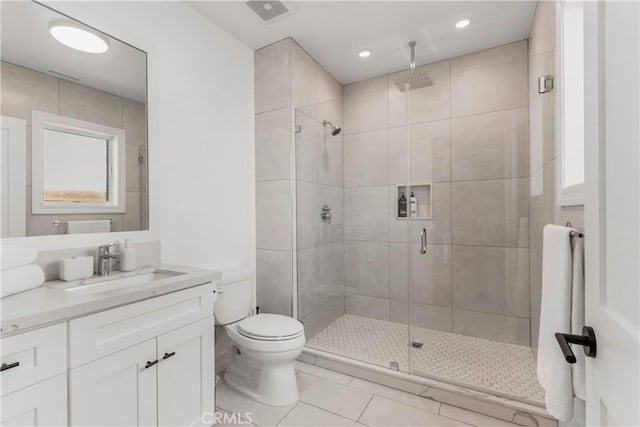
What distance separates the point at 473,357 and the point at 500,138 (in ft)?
5.58

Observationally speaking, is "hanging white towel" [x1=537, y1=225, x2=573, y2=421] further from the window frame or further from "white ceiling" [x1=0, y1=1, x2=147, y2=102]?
"white ceiling" [x1=0, y1=1, x2=147, y2=102]

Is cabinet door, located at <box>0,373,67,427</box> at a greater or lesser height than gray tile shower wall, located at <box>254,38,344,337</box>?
lesser

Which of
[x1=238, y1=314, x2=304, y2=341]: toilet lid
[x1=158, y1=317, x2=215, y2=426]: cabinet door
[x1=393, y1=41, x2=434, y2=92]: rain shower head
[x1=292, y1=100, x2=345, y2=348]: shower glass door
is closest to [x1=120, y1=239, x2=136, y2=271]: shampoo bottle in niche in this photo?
[x1=158, y1=317, x2=215, y2=426]: cabinet door

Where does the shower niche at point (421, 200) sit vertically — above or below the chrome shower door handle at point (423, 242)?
above

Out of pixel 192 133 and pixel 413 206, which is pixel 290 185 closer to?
pixel 192 133

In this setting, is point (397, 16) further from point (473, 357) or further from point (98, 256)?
point (473, 357)

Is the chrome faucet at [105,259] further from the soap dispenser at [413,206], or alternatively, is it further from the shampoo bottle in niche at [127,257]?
the soap dispenser at [413,206]

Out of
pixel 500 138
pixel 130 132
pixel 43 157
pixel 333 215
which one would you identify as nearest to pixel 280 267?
pixel 333 215

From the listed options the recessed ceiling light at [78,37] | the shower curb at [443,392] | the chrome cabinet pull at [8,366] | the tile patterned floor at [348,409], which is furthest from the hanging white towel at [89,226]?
the shower curb at [443,392]

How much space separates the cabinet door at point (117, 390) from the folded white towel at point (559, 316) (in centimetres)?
154

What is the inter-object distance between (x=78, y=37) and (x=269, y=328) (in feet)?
6.16

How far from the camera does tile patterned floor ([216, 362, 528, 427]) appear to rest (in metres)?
1.60

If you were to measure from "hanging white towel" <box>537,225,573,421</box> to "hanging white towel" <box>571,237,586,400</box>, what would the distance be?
0.6 inches

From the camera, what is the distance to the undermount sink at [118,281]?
127cm
